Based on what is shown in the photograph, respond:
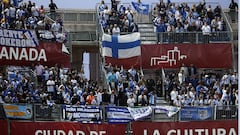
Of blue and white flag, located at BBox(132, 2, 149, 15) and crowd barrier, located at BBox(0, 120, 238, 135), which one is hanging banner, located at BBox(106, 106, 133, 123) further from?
blue and white flag, located at BBox(132, 2, 149, 15)

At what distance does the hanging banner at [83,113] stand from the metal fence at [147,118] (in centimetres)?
15

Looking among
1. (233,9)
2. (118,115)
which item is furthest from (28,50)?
(233,9)

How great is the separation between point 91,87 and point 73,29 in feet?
24.5

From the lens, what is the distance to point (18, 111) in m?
32.9

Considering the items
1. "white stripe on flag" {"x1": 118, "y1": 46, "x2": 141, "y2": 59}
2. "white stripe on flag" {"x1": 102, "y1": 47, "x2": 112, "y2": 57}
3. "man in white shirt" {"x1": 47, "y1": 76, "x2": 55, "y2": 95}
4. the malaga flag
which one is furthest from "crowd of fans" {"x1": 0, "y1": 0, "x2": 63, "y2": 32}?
"man in white shirt" {"x1": 47, "y1": 76, "x2": 55, "y2": 95}

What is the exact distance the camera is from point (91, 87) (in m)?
35.5

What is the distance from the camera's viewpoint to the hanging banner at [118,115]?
3291 centimetres

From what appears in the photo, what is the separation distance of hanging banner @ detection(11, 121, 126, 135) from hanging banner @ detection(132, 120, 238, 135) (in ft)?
2.43

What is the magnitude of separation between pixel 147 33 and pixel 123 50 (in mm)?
1823

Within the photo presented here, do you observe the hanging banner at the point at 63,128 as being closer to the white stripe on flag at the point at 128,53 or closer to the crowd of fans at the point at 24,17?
the crowd of fans at the point at 24,17

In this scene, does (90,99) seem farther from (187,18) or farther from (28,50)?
(187,18)

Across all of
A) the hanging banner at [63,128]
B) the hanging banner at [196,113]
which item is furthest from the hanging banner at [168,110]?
the hanging banner at [63,128]

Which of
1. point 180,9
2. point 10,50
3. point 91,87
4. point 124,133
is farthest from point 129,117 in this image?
point 180,9

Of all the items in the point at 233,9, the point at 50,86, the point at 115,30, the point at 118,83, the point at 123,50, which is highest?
the point at 233,9
